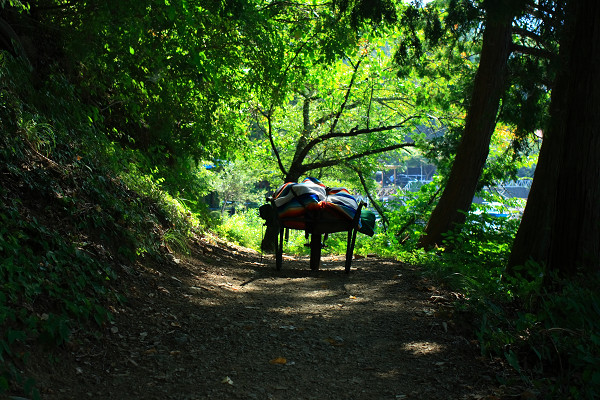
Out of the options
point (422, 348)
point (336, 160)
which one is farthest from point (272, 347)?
point (336, 160)

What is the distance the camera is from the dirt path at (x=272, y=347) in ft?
11.0

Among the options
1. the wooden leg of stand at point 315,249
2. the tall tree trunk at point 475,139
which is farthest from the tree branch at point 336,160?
the wooden leg of stand at point 315,249

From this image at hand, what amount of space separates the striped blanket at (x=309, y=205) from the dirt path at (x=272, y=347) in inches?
62.3

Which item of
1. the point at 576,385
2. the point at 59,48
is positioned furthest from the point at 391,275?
the point at 59,48

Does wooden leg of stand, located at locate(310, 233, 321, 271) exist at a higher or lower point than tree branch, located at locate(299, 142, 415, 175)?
lower

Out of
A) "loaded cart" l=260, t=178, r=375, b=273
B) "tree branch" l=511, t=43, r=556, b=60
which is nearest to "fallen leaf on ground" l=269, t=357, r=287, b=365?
"loaded cart" l=260, t=178, r=375, b=273

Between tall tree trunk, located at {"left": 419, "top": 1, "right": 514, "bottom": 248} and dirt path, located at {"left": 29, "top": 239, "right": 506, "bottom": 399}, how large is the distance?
13.4 ft

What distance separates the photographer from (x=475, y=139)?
9.96 metres

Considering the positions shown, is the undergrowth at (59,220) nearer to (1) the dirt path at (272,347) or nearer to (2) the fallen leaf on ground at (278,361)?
(1) the dirt path at (272,347)

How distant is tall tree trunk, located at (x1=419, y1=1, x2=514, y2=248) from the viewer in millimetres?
9605

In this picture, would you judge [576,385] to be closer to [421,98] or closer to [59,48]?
[59,48]

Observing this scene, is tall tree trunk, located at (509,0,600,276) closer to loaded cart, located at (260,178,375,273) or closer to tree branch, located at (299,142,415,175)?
loaded cart, located at (260,178,375,273)

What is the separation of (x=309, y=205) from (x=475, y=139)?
4.03 meters

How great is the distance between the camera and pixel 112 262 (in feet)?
17.1
